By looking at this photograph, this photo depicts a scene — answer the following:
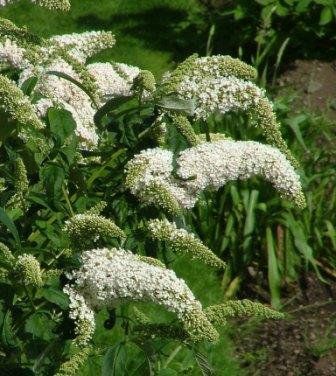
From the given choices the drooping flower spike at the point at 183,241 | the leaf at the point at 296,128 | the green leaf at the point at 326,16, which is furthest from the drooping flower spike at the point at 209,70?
the green leaf at the point at 326,16

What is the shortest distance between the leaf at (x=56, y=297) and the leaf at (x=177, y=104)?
506mm

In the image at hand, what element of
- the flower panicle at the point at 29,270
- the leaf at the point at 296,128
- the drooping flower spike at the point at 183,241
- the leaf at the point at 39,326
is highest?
the drooping flower spike at the point at 183,241

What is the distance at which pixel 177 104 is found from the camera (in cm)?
224

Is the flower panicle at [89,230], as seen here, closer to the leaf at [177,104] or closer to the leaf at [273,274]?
the leaf at [177,104]

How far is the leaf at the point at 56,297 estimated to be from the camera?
2.15 meters

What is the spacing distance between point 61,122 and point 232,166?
441 millimetres

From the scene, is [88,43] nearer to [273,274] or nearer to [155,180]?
[155,180]

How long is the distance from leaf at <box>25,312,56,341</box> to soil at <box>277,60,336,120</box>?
354cm

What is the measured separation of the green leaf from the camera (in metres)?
6.09

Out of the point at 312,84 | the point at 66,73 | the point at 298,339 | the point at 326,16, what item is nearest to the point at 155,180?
the point at 66,73

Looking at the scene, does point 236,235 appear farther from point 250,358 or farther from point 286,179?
point 286,179

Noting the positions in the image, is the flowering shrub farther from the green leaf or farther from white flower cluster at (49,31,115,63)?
the green leaf

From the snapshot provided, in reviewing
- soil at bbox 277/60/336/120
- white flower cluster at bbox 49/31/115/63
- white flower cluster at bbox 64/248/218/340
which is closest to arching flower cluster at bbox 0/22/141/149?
white flower cluster at bbox 49/31/115/63

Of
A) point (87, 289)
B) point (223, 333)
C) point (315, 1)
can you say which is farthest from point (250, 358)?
point (315, 1)
